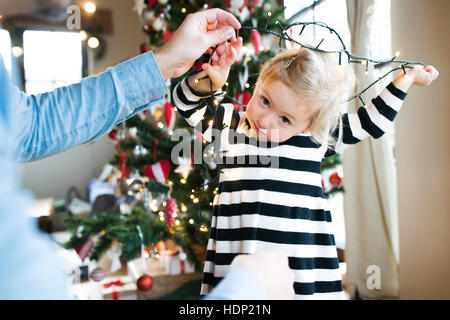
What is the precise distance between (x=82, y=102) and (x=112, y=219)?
142cm

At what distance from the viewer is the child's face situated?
817mm

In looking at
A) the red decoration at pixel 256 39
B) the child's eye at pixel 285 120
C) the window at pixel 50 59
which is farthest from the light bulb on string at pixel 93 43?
the child's eye at pixel 285 120

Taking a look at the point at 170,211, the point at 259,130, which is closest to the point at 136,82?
the point at 259,130

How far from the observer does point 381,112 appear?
0.92 metres

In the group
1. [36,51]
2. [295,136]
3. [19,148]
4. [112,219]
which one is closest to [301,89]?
[295,136]

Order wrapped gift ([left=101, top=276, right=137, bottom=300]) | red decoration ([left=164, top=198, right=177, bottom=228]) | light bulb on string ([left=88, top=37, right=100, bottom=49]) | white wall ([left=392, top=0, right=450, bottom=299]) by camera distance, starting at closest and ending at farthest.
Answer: white wall ([left=392, top=0, right=450, bottom=299]), red decoration ([left=164, top=198, right=177, bottom=228]), wrapped gift ([left=101, top=276, right=137, bottom=300]), light bulb on string ([left=88, top=37, right=100, bottom=49])

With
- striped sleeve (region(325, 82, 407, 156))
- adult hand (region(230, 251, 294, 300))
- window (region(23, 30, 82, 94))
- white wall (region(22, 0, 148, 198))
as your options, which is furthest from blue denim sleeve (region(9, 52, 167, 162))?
white wall (region(22, 0, 148, 198))

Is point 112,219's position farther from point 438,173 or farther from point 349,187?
point 438,173

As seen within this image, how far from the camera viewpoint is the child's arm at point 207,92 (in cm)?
88

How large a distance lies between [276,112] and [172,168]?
824 millimetres

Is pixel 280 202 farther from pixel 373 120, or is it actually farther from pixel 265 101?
pixel 373 120

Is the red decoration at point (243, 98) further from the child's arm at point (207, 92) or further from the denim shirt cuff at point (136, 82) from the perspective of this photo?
the denim shirt cuff at point (136, 82)

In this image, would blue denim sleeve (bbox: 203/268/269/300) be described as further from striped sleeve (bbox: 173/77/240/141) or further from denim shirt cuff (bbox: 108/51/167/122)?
striped sleeve (bbox: 173/77/240/141)
